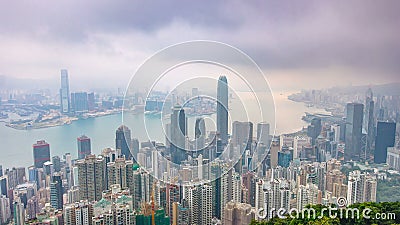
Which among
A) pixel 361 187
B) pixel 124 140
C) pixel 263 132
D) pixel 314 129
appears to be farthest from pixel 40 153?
pixel 361 187

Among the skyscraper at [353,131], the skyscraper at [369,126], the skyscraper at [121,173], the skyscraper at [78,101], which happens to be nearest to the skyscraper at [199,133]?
the skyscraper at [121,173]

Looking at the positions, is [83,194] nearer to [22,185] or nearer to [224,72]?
[22,185]

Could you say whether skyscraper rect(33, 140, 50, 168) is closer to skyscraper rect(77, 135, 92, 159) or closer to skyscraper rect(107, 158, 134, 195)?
skyscraper rect(77, 135, 92, 159)

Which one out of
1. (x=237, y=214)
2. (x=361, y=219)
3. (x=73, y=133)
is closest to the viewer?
(x=361, y=219)

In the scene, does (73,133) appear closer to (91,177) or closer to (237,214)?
(91,177)

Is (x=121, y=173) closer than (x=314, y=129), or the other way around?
(x=121, y=173)

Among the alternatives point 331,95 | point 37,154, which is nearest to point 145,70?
point 37,154

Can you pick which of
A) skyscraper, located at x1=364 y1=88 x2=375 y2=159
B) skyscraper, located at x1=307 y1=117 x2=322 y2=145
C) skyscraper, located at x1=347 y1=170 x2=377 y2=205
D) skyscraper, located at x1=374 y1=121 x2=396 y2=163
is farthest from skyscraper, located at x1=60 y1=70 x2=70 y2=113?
skyscraper, located at x1=374 y1=121 x2=396 y2=163

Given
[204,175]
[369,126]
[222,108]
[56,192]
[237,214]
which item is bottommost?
[237,214]
